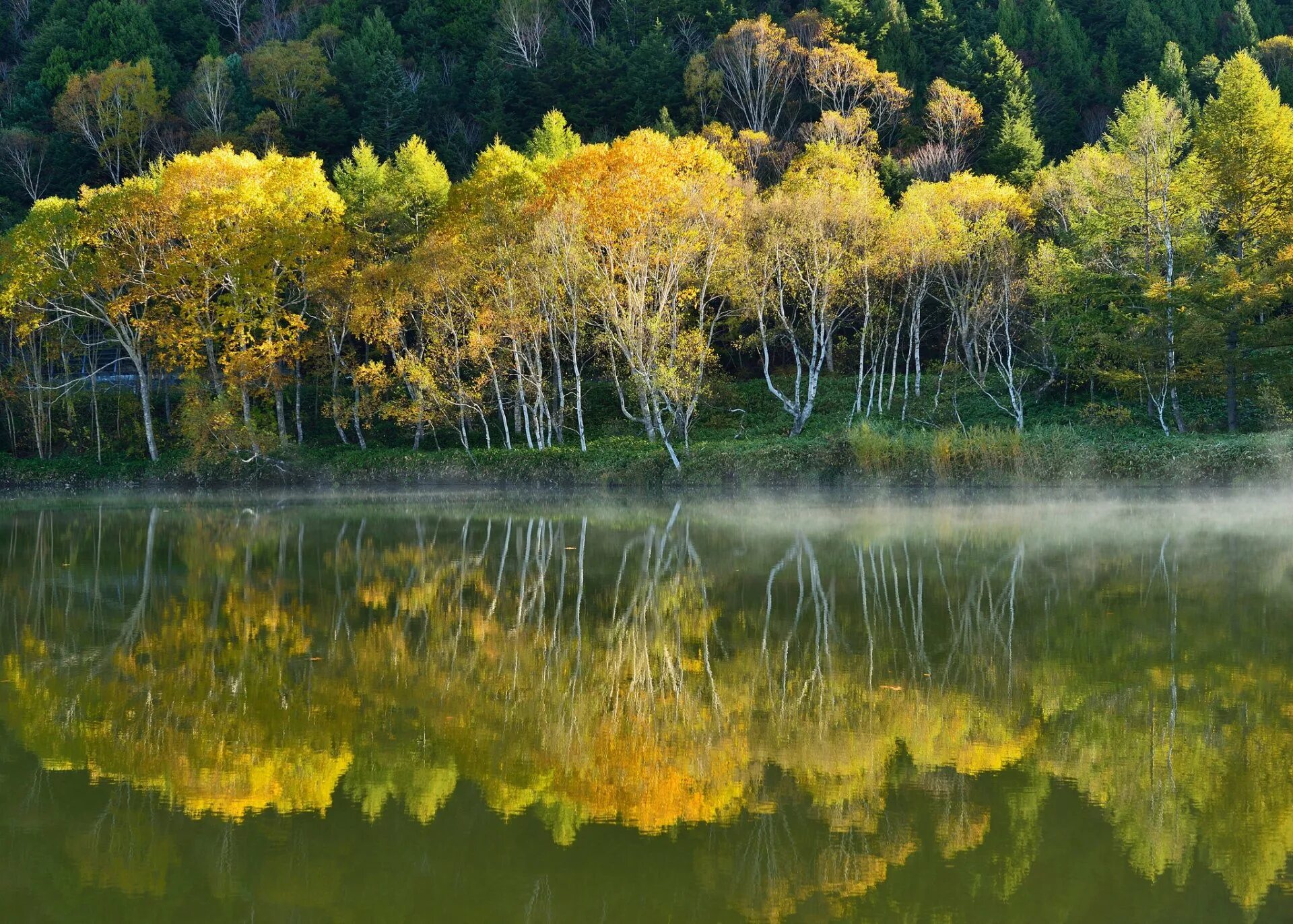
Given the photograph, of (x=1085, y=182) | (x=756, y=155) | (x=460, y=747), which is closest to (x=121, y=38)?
(x=756, y=155)

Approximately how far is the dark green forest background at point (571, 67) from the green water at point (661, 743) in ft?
119

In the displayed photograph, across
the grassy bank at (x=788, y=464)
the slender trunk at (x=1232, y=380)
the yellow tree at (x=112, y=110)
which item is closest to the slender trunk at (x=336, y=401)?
the grassy bank at (x=788, y=464)

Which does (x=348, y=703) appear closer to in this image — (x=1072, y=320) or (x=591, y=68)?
(x=1072, y=320)

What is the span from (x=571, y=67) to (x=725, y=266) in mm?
→ 25606

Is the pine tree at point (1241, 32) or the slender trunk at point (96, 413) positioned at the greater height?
the pine tree at point (1241, 32)

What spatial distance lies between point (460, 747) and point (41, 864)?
2.75m

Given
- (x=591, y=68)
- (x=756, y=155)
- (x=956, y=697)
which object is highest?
(x=591, y=68)

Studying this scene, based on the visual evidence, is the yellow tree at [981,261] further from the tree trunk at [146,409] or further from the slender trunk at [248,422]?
the tree trunk at [146,409]

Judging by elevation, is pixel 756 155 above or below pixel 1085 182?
above

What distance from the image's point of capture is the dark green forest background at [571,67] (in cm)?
5425

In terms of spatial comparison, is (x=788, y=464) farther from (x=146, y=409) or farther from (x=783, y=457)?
(x=146, y=409)

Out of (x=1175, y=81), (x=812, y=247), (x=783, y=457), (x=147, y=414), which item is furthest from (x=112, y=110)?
(x=1175, y=81)

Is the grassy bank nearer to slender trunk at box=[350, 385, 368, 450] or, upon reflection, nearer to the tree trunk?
slender trunk at box=[350, 385, 368, 450]

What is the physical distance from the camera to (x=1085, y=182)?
38.0m
